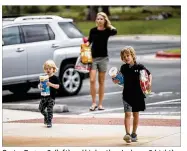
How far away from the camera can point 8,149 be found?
6.93m

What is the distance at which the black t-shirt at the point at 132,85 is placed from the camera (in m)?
7.45

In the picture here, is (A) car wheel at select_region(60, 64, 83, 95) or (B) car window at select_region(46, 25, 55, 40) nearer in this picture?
(B) car window at select_region(46, 25, 55, 40)

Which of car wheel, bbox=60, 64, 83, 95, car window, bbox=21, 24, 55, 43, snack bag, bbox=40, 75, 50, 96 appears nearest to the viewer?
snack bag, bbox=40, 75, 50, 96

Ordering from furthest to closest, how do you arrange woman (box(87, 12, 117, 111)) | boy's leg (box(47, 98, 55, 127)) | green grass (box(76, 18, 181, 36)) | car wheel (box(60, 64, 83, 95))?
green grass (box(76, 18, 181, 36))
car wheel (box(60, 64, 83, 95))
woman (box(87, 12, 117, 111))
boy's leg (box(47, 98, 55, 127))

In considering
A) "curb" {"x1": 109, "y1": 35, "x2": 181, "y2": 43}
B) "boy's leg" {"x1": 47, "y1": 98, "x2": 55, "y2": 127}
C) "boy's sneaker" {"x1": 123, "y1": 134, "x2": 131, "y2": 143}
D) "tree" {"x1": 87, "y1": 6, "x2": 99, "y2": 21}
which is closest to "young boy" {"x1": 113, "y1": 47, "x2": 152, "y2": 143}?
"boy's sneaker" {"x1": 123, "y1": 134, "x2": 131, "y2": 143}

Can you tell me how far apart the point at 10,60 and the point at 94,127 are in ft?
9.47

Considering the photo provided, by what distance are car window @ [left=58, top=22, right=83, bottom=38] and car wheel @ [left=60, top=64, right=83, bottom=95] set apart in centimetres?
48

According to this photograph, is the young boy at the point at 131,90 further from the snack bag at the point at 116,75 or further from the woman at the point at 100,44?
the woman at the point at 100,44

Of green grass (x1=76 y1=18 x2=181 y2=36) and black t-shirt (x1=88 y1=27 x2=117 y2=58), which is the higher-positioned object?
black t-shirt (x1=88 y1=27 x2=117 y2=58)

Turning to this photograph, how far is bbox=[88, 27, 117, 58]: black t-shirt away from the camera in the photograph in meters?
9.52

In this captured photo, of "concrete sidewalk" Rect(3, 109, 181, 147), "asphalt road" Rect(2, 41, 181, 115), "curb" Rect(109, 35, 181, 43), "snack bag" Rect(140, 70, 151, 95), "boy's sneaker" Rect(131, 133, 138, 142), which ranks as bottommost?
"curb" Rect(109, 35, 181, 43)

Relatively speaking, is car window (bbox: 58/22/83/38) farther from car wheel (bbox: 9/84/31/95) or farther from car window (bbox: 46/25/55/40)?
car wheel (bbox: 9/84/31/95)
